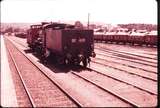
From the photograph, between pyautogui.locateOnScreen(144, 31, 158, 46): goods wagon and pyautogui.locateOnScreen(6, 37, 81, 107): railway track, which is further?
pyautogui.locateOnScreen(144, 31, 158, 46): goods wagon

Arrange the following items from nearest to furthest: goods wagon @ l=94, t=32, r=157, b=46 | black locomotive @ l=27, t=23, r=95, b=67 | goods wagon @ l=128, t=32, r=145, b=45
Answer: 1. black locomotive @ l=27, t=23, r=95, b=67
2. goods wagon @ l=94, t=32, r=157, b=46
3. goods wagon @ l=128, t=32, r=145, b=45

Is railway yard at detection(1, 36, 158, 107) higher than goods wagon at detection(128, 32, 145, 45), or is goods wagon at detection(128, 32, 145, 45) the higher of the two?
goods wagon at detection(128, 32, 145, 45)

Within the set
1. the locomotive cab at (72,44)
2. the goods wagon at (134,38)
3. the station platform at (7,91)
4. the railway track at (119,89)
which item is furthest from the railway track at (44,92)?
the goods wagon at (134,38)

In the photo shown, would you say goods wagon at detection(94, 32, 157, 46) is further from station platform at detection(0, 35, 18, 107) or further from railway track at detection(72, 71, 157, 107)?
station platform at detection(0, 35, 18, 107)

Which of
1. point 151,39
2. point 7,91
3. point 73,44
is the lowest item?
point 7,91

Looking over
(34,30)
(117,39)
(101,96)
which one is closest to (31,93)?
(101,96)

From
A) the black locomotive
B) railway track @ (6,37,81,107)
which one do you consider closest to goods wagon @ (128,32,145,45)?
the black locomotive

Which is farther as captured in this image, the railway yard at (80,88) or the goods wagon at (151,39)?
the goods wagon at (151,39)

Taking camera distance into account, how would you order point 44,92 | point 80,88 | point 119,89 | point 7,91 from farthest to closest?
point 80,88
point 7,91
point 119,89
point 44,92

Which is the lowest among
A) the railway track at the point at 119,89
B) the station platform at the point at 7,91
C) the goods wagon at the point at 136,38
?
the station platform at the point at 7,91

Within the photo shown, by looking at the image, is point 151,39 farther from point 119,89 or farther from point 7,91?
point 7,91

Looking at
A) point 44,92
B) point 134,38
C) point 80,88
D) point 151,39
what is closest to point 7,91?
point 44,92

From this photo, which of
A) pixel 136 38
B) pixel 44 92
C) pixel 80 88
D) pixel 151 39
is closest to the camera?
pixel 44 92

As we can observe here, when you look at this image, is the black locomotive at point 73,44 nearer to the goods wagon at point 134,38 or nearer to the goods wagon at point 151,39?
the goods wagon at point 151,39
